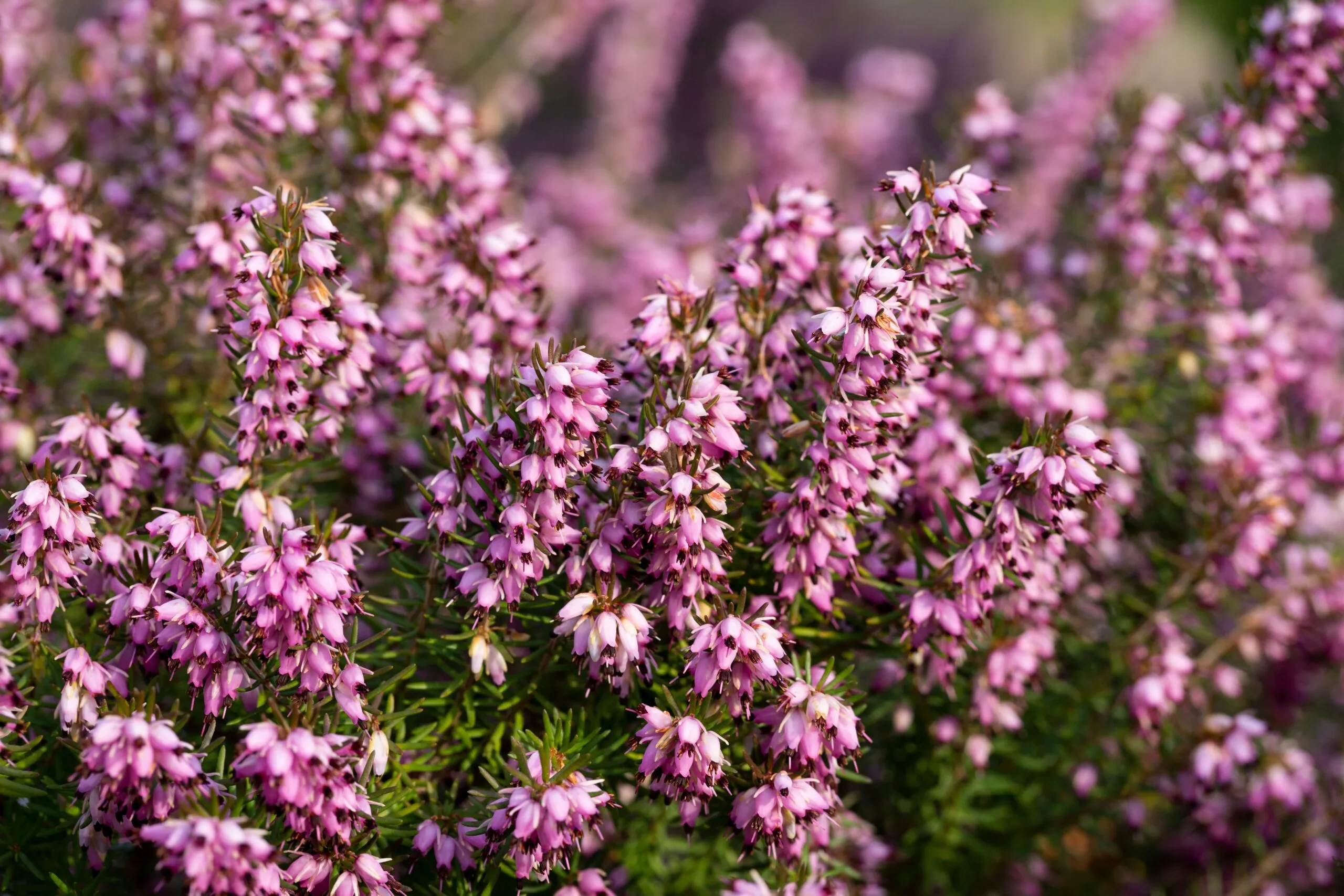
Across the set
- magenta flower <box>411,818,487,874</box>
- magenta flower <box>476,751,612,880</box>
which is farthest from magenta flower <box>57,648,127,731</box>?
magenta flower <box>476,751,612,880</box>

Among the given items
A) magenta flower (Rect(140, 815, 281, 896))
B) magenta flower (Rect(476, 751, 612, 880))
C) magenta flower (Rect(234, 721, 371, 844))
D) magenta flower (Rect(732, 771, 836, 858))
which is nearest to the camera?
magenta flower (Rect(140, 815, 281, 896))

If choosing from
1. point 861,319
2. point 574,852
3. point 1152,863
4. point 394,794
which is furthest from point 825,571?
point 1152,863

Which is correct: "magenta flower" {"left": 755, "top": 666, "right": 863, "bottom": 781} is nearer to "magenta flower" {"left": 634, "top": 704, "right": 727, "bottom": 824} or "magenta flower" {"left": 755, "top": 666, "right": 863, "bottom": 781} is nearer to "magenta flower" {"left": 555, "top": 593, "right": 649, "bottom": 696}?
"magenta flower" {"left": 634, "top": 704, "right": 727, "bottom": 824}

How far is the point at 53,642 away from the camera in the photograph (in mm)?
3625

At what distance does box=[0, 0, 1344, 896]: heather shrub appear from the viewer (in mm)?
2723

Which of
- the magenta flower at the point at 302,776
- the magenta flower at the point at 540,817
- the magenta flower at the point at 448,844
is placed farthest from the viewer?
the magenta flower at the point at 448,844

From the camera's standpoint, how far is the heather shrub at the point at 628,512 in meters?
2.72

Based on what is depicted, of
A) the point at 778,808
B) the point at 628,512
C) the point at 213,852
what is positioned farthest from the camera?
the point at 628,512

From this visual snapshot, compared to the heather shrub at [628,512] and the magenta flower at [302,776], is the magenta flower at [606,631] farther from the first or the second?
the magenta flower at [302,776]

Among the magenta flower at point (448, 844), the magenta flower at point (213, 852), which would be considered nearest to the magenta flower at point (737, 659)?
the magenta flower at point (448, 844)

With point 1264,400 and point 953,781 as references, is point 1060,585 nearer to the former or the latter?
point 953,781

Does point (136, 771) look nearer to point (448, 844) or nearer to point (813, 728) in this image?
point (448, 844)

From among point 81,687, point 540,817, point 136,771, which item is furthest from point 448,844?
point 81,687

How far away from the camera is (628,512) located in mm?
2826
